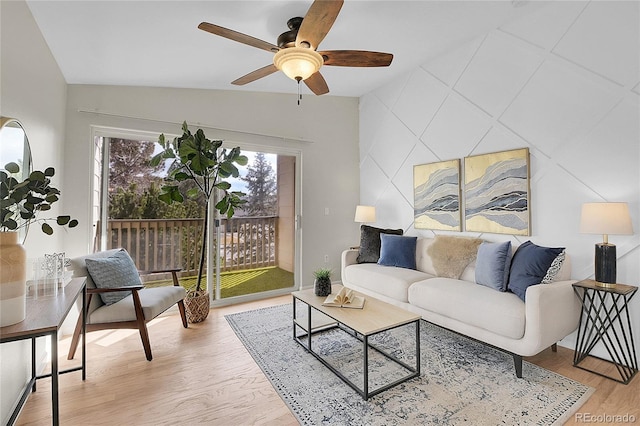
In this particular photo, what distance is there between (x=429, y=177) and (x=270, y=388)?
294 centimetres

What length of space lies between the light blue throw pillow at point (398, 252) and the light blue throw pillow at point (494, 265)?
0.88 metres

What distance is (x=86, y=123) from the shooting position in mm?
2982

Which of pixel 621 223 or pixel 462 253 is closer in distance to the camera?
pixel 621 223

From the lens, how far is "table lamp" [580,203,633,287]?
213 centimetres

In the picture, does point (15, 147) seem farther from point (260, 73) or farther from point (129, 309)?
point (260, 73)

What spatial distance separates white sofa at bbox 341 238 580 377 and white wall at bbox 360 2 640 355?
443 mm

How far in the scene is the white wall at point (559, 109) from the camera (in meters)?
2.36

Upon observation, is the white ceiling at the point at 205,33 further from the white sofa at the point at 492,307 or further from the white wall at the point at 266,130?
the white sofa at the point at 492,307

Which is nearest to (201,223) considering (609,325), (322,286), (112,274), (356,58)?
(112,274)

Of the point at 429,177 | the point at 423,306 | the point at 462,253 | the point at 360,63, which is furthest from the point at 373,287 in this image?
the point at 360,63

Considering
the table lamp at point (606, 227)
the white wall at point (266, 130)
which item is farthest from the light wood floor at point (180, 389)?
the white wall at point (266, 130)

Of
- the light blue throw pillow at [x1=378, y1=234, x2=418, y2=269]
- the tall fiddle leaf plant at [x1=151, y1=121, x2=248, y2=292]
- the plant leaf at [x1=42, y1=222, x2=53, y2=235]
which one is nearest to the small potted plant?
the light blue throw pillow at [x1=378, y1=234, x2=418, y2=269]

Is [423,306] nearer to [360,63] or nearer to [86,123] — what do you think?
[360,63]

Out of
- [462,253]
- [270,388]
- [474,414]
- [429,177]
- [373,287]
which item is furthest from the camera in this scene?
[429,177]
